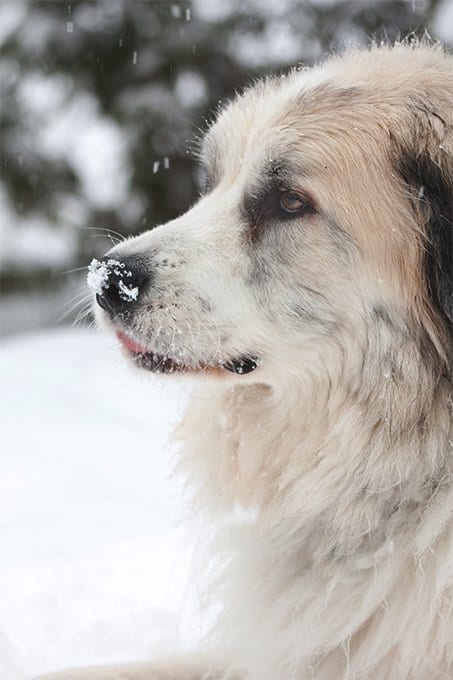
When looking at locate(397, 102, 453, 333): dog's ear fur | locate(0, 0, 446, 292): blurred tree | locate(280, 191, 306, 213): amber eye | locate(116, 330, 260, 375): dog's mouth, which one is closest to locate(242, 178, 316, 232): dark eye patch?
locate(280, 191, 306, 213): amber eye

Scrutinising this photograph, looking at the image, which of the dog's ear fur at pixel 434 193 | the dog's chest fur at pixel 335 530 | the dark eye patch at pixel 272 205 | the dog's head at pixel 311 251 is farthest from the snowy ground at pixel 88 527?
the dog's ear fur at pixel 434 193

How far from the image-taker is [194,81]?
27.3ft

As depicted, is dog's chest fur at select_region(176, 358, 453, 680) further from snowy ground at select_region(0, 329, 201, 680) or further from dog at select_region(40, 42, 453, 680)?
snowy ground at select_region(0, 329, 201, 680)

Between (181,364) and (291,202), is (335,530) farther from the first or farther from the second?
(291,202)

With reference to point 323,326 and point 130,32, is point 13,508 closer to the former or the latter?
point 323,326

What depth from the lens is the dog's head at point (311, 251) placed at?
7.65 feet

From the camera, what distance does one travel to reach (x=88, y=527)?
3.91m

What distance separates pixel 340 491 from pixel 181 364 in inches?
21.3

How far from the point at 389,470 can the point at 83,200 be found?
6777 mm

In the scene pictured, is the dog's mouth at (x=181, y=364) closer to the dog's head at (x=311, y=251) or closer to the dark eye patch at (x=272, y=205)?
the dog's head at (x=311, y=251)

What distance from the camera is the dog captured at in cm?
231

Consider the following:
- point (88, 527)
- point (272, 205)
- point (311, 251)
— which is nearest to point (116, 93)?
point (88, 527)

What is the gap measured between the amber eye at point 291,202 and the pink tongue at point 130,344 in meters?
0.53

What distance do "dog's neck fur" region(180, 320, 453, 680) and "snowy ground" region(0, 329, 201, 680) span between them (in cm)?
39
